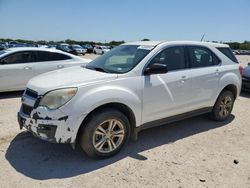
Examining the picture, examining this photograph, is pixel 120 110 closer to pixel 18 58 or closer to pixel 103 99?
pixel 103 99

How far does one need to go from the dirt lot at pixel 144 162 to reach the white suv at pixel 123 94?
0.34m

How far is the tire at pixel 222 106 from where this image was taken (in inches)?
208

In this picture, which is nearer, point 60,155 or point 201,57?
point 60,155

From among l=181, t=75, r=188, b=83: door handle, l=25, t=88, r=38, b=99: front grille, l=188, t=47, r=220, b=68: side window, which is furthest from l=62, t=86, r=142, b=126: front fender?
l=188, t=47, r=220, b=68: side window

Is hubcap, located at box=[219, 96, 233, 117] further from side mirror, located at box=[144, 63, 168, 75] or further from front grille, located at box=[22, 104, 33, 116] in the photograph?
front grille, located at box=[22, 104, 33, 116]

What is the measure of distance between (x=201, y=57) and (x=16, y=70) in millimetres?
5099

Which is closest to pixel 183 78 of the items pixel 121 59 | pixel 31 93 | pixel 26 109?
pixel 121 59

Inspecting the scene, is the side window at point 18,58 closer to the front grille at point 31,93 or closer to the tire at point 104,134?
the front grille at point 31,93

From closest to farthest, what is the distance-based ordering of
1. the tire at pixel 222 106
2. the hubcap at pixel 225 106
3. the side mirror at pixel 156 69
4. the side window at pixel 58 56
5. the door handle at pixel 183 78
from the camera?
1. the side mirror at pixel 156 69
2. the door handle at pixel 183 78
3. the tire at pixel 222 106
4. the hubcap at pixel 225 106
5. the side window at pixel 58 56

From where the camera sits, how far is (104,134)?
361 cm

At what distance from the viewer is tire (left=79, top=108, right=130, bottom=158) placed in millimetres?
3432

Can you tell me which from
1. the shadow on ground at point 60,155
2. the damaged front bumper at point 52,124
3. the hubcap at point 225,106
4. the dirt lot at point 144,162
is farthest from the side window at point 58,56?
the hubcap at point 225,106

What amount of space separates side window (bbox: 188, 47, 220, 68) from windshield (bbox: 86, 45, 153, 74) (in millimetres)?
946

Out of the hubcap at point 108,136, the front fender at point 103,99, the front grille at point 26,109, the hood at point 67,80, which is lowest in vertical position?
the hubcap at point 108,136
